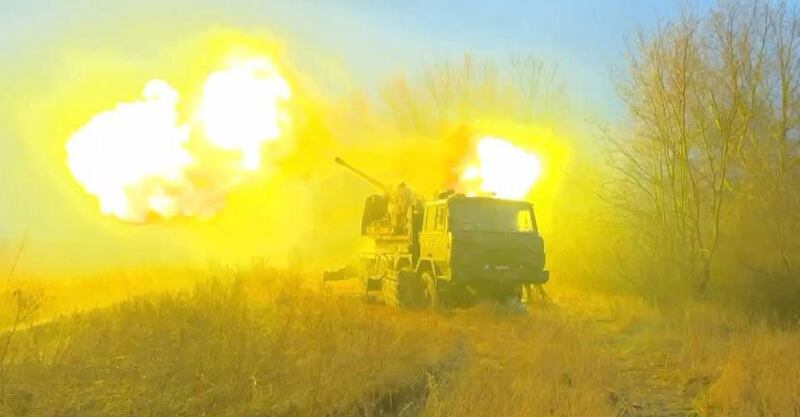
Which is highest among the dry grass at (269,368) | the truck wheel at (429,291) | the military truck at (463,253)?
the military truck at (463,253)

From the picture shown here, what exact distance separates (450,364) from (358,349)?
5.74 feet

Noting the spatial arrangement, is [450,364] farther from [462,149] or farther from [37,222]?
[37,222]

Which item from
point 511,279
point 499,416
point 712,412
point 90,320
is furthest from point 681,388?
point 90,320

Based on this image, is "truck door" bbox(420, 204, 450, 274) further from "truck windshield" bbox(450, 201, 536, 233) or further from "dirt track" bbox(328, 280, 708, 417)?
"dirt track" bbox(328, 280, 708, 417)

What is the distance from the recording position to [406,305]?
59.8 feet

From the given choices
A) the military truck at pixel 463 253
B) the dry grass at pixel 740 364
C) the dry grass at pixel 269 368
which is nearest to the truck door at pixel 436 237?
the military truck at pixel 463 253

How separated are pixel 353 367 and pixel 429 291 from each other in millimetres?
9560

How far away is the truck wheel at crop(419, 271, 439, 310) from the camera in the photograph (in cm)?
1728

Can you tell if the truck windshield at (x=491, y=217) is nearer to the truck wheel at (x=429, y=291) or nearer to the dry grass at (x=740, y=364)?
the truck wheel at (x=429, y=291)

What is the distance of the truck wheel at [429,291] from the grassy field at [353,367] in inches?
136

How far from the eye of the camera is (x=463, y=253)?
16.5 meters

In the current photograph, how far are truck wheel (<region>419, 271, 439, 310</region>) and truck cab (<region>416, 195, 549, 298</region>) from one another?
0.27 feet

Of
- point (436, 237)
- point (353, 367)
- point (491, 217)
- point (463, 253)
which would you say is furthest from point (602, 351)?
point (436, 237)

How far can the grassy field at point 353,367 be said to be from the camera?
23.6 feet
